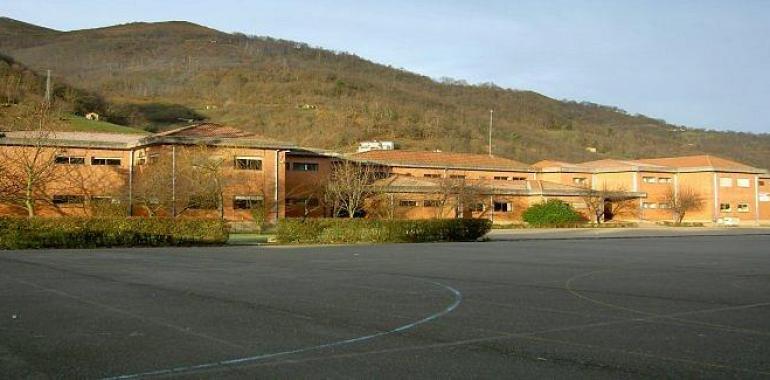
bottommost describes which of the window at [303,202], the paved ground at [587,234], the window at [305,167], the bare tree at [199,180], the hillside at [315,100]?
the paved ground at [587,234]

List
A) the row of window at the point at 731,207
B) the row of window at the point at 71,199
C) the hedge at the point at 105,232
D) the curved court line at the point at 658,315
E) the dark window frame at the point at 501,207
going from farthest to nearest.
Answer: the row of window at the point at 731,207, the dark window frame at the point at 501,207, the row of window at the point at 71,199, the hedge at the point at 105,232, the curved court line at the point at 658,315

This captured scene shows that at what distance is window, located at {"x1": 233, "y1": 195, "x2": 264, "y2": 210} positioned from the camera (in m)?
43.8

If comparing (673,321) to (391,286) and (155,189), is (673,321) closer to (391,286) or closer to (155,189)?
(391,286)

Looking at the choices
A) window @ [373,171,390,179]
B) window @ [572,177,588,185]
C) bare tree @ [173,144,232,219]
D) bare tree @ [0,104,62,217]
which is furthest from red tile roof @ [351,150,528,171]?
→ bare tree @ [0,104,62,217]

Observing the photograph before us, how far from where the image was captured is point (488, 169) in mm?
62656

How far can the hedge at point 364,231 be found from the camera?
3097 centimetres

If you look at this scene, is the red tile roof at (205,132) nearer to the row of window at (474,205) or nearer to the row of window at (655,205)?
the row of window at (474,205)

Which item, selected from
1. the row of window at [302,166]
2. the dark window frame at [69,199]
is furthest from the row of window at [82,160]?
the row of window at [302,166]

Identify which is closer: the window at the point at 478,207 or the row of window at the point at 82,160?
the row of window at the point at 82,160

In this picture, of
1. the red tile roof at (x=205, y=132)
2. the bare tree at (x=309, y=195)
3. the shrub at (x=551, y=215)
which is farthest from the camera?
the shrub at (x=551, y=215)

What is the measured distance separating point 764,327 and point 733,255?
16064 millimetres

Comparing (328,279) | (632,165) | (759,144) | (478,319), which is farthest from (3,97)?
(759,144)

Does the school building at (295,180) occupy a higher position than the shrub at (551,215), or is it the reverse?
the school building at (295,180)

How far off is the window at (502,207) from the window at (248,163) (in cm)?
2009
